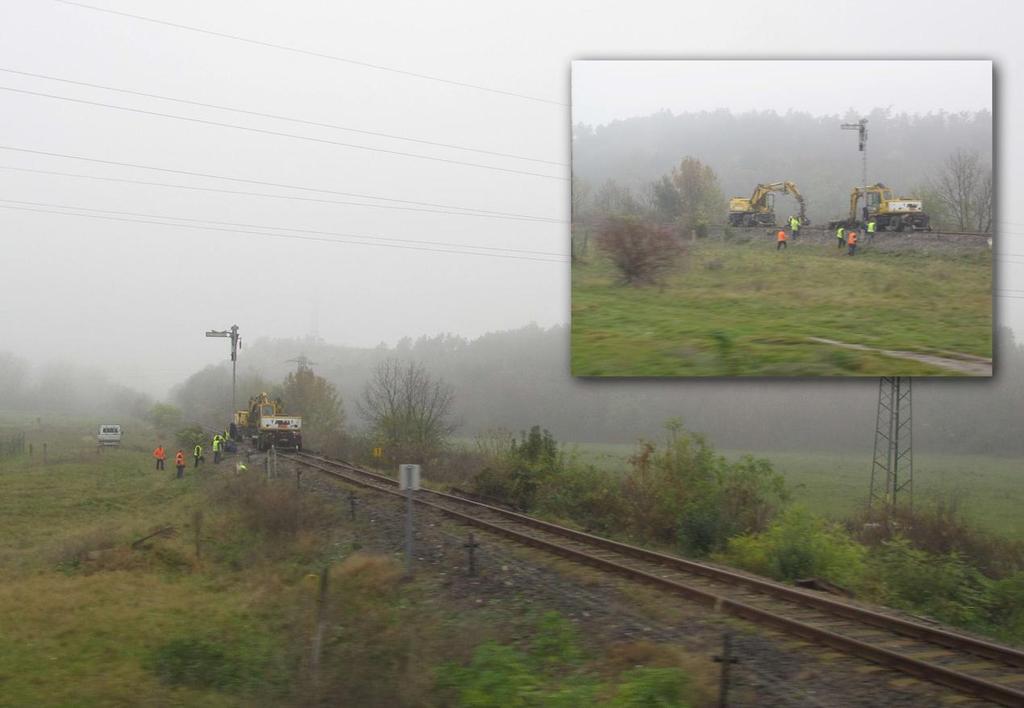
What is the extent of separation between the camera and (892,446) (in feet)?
57.1

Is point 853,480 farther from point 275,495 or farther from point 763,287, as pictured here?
point 275,495

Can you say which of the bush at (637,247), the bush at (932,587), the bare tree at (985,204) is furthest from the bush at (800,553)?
the bare tree at (985,204)

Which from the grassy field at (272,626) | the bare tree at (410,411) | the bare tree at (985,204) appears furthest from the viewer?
the bare tree at (410,411)

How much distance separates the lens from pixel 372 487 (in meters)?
20.1

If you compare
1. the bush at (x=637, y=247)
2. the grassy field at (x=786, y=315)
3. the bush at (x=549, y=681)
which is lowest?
the bush at (x=549, y=681)

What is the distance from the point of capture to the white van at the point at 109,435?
93.8 ft

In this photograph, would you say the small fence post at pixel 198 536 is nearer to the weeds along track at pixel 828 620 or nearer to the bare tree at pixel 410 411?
the weeds along track at pixel 828 620

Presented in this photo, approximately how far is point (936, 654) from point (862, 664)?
94cm

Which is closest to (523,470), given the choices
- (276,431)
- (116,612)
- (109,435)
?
(116,612)

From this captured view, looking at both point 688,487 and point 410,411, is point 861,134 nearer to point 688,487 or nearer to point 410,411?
point 688,487

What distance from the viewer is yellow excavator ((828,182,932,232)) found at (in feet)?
47.4

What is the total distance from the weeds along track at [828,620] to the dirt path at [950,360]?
4.71 meters

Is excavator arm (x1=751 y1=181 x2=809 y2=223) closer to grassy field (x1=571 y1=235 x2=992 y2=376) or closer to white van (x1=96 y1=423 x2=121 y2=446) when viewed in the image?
grassy field (x1=571 y1=235 x2=992 y2=376)

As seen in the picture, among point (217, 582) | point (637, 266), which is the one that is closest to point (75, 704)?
point (217, 582)
